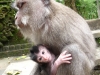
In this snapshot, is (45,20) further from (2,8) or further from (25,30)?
(2,8)

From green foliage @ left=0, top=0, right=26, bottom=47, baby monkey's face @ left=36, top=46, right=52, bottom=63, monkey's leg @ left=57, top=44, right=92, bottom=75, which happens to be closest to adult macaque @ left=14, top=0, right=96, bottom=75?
monkey's leg @ left=57, top=44, right=92, bottom=75

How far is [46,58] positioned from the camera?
12.7ft

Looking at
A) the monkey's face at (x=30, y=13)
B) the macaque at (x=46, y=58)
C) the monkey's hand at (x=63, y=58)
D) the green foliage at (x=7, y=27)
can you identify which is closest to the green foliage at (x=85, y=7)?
the green foliage at (x=7, y=27)

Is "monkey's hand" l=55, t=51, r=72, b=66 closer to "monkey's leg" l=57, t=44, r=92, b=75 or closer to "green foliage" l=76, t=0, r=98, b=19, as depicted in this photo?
"monkey's leg" l=57, t=44, r=92, b=75

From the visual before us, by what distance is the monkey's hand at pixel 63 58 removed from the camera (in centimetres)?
354

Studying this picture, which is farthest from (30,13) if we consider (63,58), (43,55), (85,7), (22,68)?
(85,7)

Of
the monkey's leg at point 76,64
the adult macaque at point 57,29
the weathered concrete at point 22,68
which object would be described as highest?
the adult macaque at point 57,29

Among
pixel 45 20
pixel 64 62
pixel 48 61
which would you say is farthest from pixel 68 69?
pixel 45 20

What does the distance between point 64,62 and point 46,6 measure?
0.85 meters

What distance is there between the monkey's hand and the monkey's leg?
61mm

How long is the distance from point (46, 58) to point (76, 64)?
0.53 meters

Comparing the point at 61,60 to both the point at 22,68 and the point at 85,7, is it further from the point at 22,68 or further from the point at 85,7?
the point at 85,7

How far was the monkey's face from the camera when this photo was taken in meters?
3.65

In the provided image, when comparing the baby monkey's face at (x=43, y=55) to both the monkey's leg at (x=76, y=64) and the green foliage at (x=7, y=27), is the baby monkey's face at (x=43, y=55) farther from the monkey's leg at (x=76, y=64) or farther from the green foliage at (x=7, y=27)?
the green foliage at (x=7, y=27)
